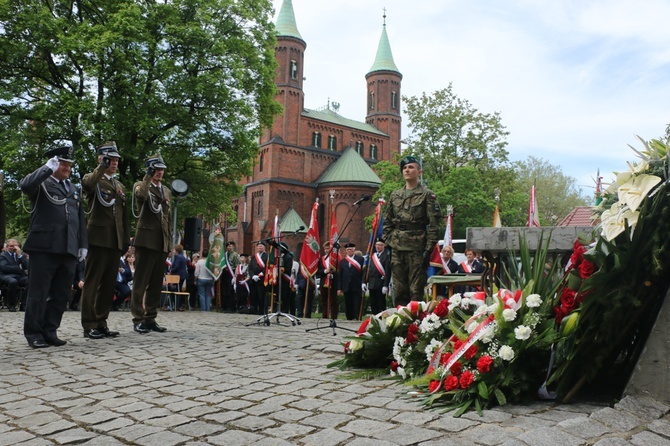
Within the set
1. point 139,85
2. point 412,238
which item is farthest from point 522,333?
point 139,85

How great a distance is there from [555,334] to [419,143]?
119 ft

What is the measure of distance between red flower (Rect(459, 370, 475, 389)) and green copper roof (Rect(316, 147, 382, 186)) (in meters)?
50.8

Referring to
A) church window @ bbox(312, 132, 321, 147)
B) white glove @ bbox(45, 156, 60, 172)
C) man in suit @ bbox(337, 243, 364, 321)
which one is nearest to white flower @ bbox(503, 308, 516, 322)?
white glove @ bbox(45, 156, 60, 172)

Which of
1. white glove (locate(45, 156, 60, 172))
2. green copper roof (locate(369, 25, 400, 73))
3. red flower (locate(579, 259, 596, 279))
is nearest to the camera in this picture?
red flower (locate(579, 259, 596, 279))

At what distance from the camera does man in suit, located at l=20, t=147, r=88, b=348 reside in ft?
20.1

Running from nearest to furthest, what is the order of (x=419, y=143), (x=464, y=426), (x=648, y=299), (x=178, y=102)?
(x=464, y=426) → (x=648, y=299) → (x=178, y=102) → (x=419, y=143)

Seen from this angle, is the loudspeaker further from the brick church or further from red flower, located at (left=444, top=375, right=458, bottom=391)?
the brick church

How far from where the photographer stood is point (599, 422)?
2645mm

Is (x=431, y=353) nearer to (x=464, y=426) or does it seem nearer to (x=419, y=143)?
(x=464, y=426)

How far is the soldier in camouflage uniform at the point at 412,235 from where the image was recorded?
6.55 m

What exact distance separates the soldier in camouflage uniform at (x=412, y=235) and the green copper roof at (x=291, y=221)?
44.8 metres

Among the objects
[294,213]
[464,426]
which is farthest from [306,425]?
[294,213]

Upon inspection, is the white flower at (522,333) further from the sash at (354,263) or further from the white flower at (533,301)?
the sash at (354,263)

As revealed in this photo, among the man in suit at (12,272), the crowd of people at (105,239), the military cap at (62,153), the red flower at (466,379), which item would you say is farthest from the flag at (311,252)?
the red flower at (466,379)
